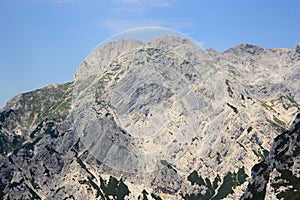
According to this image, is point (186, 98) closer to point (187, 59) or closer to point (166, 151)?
point (187, 59)

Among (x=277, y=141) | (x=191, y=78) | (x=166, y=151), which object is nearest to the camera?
(x=191, y=78)

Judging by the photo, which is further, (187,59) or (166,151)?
(166,151)

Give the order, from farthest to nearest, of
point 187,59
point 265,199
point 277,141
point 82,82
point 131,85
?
point 277,141 < point 265,199 < point 131,85 < point 82,82 < point 187,59

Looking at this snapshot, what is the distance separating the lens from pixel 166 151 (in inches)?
3418

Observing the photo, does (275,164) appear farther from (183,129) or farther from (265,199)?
(183,129)

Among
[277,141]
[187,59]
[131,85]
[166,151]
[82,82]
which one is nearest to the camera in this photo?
[187,59]

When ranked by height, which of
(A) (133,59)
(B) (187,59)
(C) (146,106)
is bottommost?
(B) (187,59)

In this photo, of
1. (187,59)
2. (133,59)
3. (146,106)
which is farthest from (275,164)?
(187,59)

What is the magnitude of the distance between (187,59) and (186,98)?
6104 millimetres

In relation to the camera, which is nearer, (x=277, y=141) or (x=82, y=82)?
(x=82, y=82)

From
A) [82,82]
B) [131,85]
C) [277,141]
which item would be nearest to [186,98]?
[82,82]

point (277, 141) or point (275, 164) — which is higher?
point (277, 141)

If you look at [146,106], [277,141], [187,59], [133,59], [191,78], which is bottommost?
[191,78]

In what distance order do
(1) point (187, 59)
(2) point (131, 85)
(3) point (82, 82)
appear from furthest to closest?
(2) point (131, 85) → (3) point (82, 82) → (1) point (187, 59)
